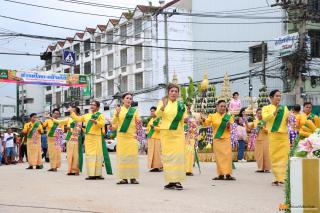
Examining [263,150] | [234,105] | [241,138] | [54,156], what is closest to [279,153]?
[263,150]

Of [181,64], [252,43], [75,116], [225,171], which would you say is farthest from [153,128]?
[181,64]

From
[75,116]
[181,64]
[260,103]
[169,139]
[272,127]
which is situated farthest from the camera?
[181,64]

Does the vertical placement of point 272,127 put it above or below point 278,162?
above

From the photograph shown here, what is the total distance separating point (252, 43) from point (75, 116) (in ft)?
78.1

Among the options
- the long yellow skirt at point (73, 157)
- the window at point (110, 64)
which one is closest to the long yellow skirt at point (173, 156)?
the long yellow skirt at point (73, 157)

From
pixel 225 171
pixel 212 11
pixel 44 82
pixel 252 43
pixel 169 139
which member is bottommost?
pixel 225 171

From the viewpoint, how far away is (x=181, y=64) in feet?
136

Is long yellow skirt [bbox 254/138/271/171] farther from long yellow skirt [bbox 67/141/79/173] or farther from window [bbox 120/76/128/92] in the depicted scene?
window [bbox 120/76/128/92]

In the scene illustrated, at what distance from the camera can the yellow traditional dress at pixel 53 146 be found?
14.6 m

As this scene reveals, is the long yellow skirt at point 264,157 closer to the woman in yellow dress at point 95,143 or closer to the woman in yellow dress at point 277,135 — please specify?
the woman in yellow dress at point 277,135

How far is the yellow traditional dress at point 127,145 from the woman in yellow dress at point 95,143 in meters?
1.08

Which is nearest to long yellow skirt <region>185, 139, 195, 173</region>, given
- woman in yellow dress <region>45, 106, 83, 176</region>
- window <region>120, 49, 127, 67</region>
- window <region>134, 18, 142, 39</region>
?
woman in yellow dress <region>45, 106, 83, 176</region>

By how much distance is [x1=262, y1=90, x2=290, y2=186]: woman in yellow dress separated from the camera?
9.50 metres

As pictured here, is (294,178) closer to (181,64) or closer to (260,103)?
(260,103)
